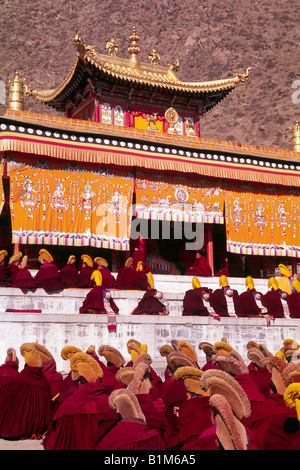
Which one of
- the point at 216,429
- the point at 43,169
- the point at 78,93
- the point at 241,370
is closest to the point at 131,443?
the point at 216,429

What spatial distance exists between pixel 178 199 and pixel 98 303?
6.38 m

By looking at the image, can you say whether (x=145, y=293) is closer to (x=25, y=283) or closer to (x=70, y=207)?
(x=25, y=283)

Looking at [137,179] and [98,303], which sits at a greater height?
[137,179]

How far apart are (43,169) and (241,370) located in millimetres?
9096

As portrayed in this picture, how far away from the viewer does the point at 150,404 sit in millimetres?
4637

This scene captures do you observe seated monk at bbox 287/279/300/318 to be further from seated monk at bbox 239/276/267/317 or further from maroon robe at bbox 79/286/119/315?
maroon robe at bbox 79/286/119/315

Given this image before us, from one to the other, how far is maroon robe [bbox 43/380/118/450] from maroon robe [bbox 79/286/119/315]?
4249mm

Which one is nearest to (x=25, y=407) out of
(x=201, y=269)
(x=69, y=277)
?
(x=69, y=277)

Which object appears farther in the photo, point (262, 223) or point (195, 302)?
point (262, 223)

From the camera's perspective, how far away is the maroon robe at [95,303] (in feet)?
31.2

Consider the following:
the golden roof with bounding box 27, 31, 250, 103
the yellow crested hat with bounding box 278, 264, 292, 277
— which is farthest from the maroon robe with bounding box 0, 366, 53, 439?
the golden roof with bounding box 27, 31, 250, 103

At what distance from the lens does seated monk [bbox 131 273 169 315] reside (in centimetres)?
989

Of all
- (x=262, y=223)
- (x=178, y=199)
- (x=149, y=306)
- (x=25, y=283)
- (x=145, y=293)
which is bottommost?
(x=149, y=306)

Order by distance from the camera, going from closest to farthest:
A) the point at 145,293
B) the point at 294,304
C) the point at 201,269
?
1. the point at 145,293
2. the point at 294,304
3. the point at 201,269
